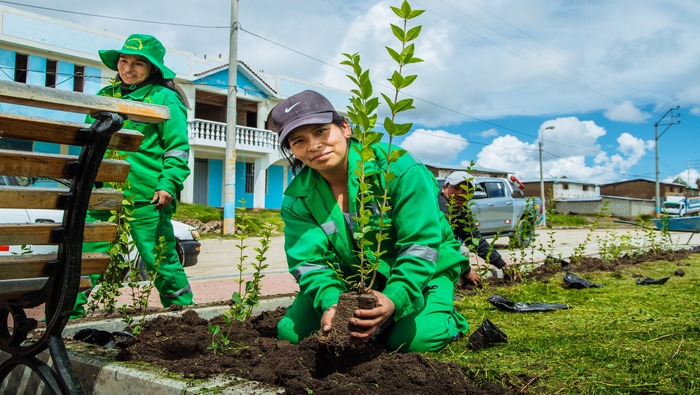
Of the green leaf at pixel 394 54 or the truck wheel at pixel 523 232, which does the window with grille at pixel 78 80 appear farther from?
the green leaf at pixel 394 54

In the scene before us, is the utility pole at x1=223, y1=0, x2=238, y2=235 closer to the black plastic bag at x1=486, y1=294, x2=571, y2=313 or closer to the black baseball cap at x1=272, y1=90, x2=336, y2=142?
the black plastic bag at x1=486, y1=294, x2=571, y2=313

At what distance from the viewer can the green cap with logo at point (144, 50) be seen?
395cm

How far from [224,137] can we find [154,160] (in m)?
25.1

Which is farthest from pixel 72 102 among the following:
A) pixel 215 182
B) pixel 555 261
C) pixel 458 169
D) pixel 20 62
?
pixel 458 169

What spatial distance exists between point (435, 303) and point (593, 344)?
75 centimetres

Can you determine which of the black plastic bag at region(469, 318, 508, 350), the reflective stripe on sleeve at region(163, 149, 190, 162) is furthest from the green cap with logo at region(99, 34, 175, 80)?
the black plastic bag at region(469, 318, 508, 350)

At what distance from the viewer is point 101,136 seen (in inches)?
74.9

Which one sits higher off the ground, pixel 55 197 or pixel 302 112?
pixel 302 112

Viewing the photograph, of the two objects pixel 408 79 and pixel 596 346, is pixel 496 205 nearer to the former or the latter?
pixel 596 346

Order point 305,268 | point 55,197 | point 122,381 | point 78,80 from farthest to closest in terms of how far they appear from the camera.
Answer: point 78,80
point 305,268
point 122,381
point 55,197

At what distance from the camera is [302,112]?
8.61ft

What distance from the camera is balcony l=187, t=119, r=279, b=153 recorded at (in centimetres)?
2727

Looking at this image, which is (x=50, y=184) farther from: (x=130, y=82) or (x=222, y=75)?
(x=222, y=75)

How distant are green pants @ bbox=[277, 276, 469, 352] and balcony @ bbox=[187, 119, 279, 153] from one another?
23.6 meters
